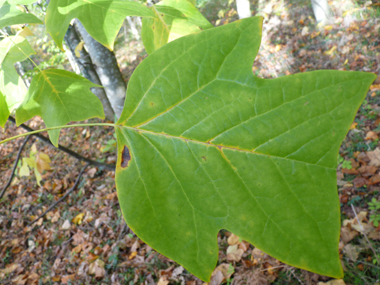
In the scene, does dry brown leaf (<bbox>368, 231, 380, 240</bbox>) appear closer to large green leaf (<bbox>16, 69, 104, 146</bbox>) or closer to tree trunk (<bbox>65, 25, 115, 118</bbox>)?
large green leaf (<bbox>16, 69, 104, 146</bbox>)

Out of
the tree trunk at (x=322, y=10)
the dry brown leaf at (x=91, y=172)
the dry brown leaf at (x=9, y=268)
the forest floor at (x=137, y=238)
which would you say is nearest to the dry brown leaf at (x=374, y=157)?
the forest floor at (x=137, y=238)

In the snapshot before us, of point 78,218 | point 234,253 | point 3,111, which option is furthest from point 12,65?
point 78,218

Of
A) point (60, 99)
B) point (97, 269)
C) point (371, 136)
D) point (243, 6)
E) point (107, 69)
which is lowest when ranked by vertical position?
point (97, 269)

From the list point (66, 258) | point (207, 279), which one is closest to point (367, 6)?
point (207, 279)

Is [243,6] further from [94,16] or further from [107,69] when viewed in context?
[94,16]

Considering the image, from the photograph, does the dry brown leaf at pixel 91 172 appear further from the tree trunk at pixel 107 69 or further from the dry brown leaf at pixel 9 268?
the tree trunk at pixel 107 69

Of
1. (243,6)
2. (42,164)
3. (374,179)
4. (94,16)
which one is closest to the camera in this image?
(94,16)

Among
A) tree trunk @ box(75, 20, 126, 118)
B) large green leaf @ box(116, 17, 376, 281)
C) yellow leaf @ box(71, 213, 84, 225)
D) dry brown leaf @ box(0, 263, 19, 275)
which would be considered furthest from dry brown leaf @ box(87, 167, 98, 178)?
large green leaf @ box(116, 17, 376, 281)
